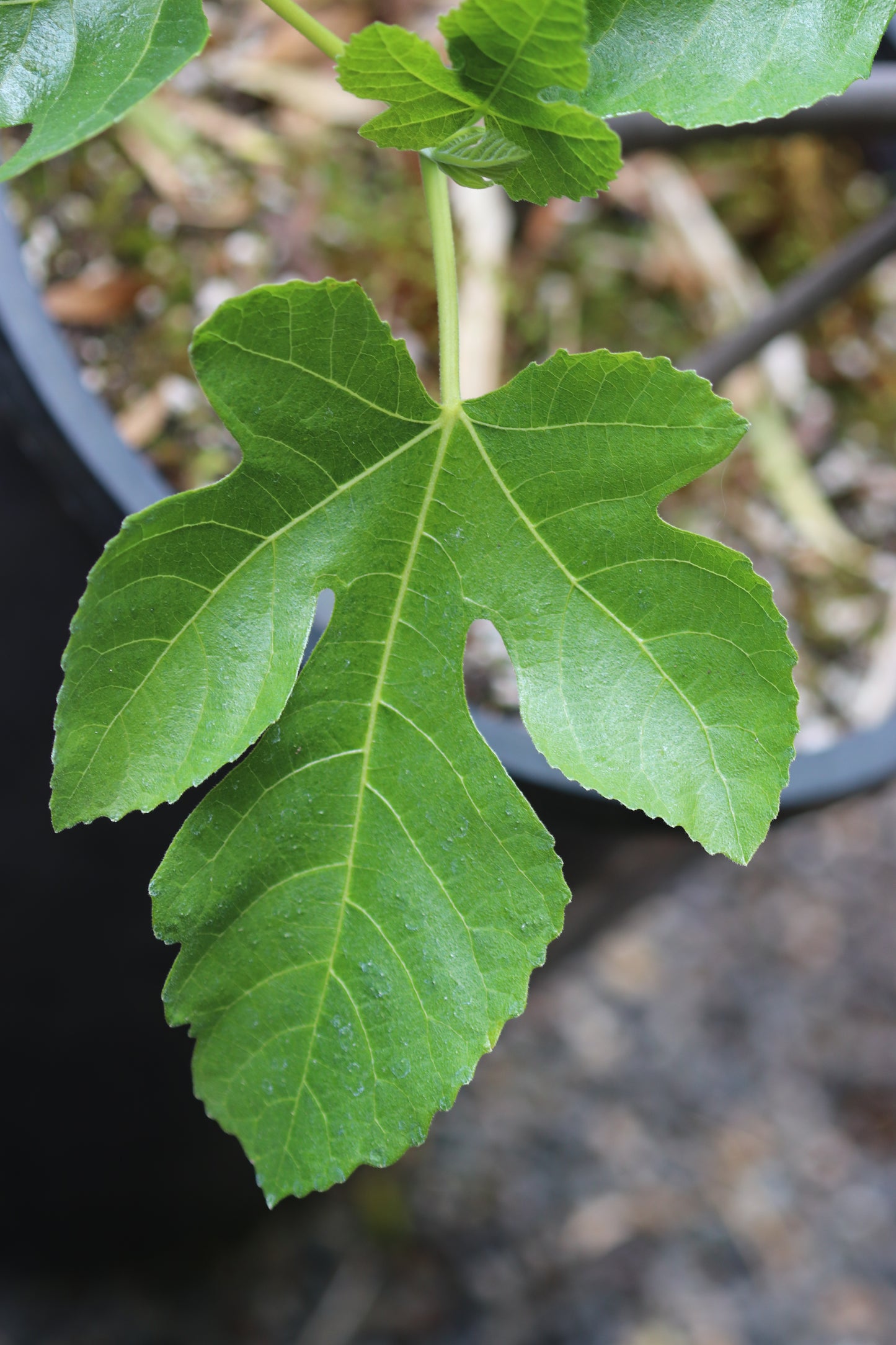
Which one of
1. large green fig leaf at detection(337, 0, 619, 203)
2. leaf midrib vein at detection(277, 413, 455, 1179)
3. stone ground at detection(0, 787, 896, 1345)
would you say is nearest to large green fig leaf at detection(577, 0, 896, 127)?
large green fig leaf at detection(337, 0, 619, 203)

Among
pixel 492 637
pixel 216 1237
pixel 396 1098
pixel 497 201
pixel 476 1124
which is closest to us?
pixel 396 1098

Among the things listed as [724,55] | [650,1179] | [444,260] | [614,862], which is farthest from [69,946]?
[650,1179]

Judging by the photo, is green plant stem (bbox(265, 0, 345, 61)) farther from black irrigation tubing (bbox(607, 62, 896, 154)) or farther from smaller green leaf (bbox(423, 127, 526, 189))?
black irrigation tubing (bbox(607, 62, 896, 154))

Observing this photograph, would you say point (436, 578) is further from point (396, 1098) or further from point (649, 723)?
point (396, 1098)

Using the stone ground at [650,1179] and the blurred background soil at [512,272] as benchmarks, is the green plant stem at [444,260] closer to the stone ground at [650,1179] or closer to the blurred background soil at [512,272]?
the blurred background soil at [512,272]

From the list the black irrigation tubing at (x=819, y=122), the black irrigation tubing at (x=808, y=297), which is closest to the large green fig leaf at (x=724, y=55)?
the black irrigation tubing at (x=819, y=122)

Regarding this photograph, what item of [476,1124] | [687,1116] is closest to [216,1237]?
[476,1124]
